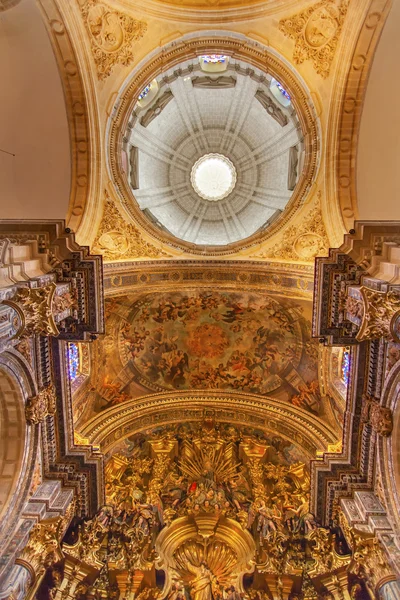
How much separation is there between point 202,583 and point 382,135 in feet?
41.2

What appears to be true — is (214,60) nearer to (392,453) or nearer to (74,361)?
(74,361)

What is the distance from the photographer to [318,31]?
34.7 feet

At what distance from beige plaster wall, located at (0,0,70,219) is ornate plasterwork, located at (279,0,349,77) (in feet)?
21.0

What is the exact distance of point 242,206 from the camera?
1842 cm

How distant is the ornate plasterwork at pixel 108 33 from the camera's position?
1026 cm

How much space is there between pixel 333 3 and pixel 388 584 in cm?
1353

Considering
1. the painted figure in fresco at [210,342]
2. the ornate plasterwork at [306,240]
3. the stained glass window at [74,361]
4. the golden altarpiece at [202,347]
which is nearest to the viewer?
the golden altarpiece at [202,347]

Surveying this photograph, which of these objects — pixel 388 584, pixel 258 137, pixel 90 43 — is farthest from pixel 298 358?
pixel 90 43

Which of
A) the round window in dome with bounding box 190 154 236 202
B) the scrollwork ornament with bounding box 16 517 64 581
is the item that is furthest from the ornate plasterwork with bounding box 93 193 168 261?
the scrollwork ornament with bounding box 16 517 64 581

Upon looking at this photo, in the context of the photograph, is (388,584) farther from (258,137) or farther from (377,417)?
(258,137)

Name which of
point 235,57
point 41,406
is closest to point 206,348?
point 41,406

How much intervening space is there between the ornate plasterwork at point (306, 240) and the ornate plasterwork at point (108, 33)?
7.00 m

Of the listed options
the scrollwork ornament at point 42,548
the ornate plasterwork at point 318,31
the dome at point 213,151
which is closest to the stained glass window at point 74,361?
the scrollwork ornament at point 42,548

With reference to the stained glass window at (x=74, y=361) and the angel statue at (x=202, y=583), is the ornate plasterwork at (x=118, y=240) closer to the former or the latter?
the stained glass window at (x=74, y=361)
